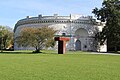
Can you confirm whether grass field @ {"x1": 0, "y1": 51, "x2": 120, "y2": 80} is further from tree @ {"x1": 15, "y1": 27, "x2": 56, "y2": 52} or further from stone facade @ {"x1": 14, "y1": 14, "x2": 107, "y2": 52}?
stone facade @ {"x1": 14, "y1": 14, "x2": 107, "y2": 52}

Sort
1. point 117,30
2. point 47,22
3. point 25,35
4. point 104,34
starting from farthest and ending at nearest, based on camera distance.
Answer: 1. point 47,22
2. point 104,34
3. point 117,30
4. point 25,35

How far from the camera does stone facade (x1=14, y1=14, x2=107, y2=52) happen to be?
82562 mm

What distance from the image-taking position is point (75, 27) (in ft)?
272

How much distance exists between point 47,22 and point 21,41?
27.0m

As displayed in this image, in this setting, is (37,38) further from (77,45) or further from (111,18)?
(77,45)

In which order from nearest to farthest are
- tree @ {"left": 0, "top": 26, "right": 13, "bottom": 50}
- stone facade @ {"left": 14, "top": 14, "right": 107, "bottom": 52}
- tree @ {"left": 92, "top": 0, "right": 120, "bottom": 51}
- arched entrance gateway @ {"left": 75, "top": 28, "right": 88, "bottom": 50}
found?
1. tree @ {"left": 92, "top": 0, "right": 120, "bottom": 51}
2. stone facade @ {"left": 14, "top": 14, "right": 107, "bottom": 52}
3. arched entrance gateway @ {"left": 75, "top": 28, "right": 88, "bottom": 50}
4. tree @ {"left": 0, "top": 26, "right": 13, "bottom": 50}

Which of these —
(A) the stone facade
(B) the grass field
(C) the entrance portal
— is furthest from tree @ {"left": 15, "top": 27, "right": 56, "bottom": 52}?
(B) the grass field

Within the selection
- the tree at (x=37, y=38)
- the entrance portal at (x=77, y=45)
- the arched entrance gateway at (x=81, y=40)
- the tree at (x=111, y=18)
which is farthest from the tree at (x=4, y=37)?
the tree at (x=37, y=38)

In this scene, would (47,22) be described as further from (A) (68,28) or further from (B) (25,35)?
(B) (25,35)

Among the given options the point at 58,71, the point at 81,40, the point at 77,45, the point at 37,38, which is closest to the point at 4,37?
the point at 77,45

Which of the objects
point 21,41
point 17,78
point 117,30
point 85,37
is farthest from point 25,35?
point 17,78

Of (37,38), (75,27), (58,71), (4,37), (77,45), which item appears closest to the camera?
(58,71)

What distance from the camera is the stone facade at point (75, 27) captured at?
8256cm

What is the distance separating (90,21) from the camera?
8419 centimetres
